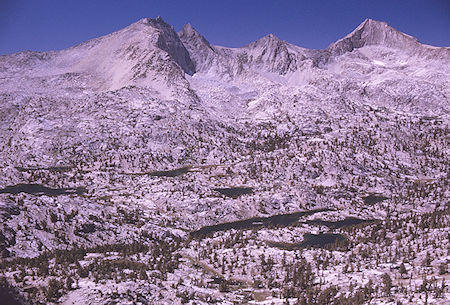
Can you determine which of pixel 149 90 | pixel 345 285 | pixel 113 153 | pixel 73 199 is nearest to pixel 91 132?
pixel 113 153

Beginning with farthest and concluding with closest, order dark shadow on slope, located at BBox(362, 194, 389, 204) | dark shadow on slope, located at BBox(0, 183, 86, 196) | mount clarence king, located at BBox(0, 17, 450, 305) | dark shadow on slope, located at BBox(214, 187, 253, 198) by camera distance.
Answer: dark shadow on slope, located at BBox(214, 187, 253, 198) → dark shadow on slope, located at BBox(362, 194, 389, 204) → dark shadow on slope, located at BBox(0, 183, 86, 196) → mount clarence king, located at BBox(0, 17, 450, 305)

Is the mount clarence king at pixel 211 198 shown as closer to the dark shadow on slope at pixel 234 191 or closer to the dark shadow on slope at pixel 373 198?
the dark shadow on slope at pixel 373 198

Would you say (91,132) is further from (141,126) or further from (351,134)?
(351,134)

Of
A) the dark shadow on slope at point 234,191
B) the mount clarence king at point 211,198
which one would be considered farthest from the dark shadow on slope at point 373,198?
the dark shadow on slope at point 234,191

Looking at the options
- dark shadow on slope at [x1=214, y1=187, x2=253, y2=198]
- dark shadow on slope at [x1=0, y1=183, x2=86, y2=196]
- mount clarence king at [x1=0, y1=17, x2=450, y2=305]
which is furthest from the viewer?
dark shadow on slope at [x1=214, y1=187, x2=253, y2=198]

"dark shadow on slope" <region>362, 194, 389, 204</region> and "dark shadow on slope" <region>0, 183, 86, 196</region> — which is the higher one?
"dark shadow on slope" <region>0, 183, 86, 196</region>

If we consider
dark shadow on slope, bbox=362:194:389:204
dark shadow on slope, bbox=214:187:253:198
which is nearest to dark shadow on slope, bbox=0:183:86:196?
dark shadow on slope, bbox=214:187:253:198

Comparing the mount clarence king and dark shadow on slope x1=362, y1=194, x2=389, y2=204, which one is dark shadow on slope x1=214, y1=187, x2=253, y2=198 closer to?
the mount clarence king

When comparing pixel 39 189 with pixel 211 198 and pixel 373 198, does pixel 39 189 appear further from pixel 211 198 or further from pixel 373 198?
pixel 373 198

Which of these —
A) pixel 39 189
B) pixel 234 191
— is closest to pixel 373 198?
pixel 234 191
